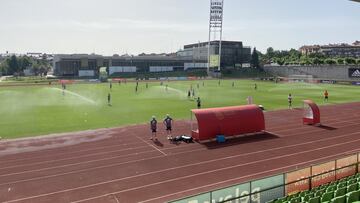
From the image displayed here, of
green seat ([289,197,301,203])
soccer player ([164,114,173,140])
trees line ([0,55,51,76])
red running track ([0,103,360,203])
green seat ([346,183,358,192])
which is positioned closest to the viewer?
green seat ([289,197,301,203])

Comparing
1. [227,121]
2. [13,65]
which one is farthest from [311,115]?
[13,65]

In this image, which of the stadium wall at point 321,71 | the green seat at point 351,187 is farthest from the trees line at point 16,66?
the green seat at point 351,187

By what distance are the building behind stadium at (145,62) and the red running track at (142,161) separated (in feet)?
337

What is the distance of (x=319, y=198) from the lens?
10023mm

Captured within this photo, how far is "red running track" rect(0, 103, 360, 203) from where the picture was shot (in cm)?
1561

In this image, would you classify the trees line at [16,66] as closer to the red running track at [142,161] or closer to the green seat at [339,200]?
the red running track at [142,161]

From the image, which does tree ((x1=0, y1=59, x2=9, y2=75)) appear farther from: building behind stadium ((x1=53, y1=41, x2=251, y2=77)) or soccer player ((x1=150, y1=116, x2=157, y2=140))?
soccer player ((x1=150, y1=116, x2=157, y2=140))

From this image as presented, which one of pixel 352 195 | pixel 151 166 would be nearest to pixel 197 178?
pixel 151 166

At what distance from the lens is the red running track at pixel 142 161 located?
1561 cm

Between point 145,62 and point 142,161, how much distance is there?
123 meters

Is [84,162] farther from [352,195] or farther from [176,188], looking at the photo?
[352,195]

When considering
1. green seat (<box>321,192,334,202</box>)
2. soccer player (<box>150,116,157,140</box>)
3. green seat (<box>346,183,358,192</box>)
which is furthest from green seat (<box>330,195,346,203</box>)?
soccer player (<box>150,116,157,140</box>)

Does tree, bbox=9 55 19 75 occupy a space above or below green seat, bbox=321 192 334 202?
above

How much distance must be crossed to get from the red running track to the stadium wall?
7388cm
